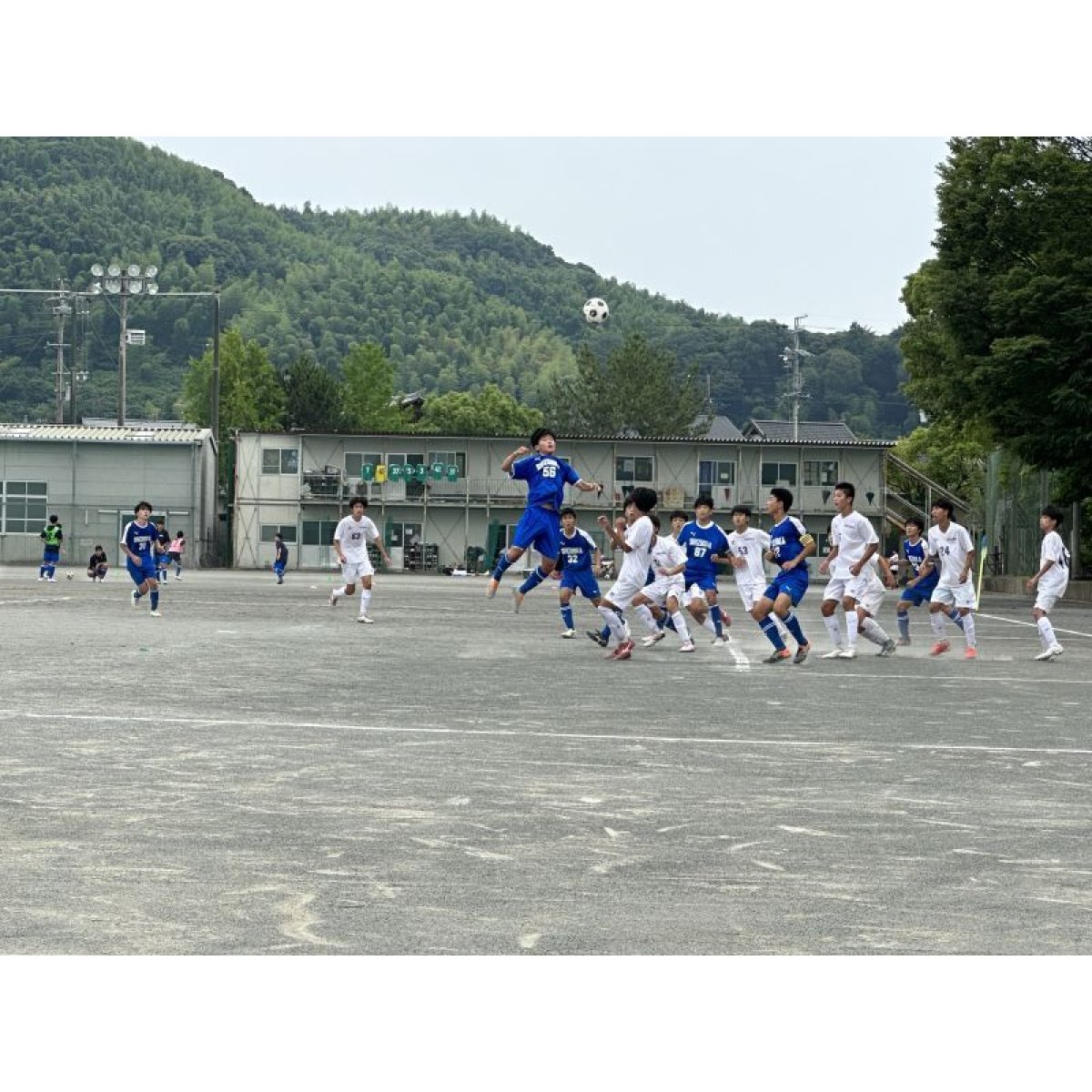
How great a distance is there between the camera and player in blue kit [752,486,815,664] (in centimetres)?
2097

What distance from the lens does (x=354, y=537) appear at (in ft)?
96.7

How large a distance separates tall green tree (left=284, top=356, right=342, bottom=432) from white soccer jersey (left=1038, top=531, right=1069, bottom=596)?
335ft

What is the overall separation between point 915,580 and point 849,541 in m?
4.78

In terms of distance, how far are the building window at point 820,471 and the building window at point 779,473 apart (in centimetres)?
62

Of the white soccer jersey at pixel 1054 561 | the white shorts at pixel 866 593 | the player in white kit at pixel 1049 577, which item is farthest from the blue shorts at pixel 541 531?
the white soccer jersey at pixel 1054 561

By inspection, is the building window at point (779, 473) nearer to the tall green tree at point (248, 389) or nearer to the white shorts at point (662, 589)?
the tall green tree at point (248, 389)

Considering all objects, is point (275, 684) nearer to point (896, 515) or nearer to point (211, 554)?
point (211, 554)

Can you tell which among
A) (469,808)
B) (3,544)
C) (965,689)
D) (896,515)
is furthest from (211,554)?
(469,808)

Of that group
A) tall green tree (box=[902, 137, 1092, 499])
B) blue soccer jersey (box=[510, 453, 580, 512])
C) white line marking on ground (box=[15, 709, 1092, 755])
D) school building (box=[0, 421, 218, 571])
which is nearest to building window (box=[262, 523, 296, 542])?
school building (box=[0, 421, 218, 571])

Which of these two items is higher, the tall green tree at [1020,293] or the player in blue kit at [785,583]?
the tall green tree at [1020,293]

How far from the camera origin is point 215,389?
77.6m

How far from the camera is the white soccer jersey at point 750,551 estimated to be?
76.3 ft

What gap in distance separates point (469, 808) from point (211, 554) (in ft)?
255

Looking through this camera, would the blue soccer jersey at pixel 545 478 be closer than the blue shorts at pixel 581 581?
No
